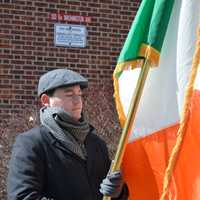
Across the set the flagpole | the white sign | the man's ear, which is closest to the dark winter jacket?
the man's ear

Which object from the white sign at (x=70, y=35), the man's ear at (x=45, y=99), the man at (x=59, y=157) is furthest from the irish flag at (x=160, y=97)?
the white sign at (x=70, y=35)

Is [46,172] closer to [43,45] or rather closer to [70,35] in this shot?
[43,45]

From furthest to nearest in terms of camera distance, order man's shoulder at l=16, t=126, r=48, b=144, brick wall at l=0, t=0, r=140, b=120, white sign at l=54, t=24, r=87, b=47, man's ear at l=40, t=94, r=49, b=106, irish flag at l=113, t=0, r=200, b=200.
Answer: white sign at l=54, t=24, r=87, b=47 < brick wall at l=0, t=0, r=140, b=120 < man's ear at l=40, t=94, r=49, b=106 < man's shoulder at l=16, t=126, r=48, b=144 < irish flag at l=113, t=0, r=200, b=200

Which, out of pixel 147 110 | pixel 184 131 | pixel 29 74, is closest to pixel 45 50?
pixel 29 74

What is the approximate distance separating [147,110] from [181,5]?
0.63 m

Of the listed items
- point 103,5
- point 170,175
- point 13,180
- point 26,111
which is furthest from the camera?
point 103,5

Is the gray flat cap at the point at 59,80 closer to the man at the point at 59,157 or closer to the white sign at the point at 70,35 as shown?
the man at the point at 59,157

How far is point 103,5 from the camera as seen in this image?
9.01 m

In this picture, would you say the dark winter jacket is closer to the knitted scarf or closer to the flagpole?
the knitted scarf

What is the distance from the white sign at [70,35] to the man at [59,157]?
5.04 m

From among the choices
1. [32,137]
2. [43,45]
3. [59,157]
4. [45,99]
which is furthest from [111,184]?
[43,45]

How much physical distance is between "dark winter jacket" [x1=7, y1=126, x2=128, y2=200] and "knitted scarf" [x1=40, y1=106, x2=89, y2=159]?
0.10 feet

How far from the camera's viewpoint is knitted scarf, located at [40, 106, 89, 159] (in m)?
3.53

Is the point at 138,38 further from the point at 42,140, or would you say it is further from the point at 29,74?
the point at 29,74
